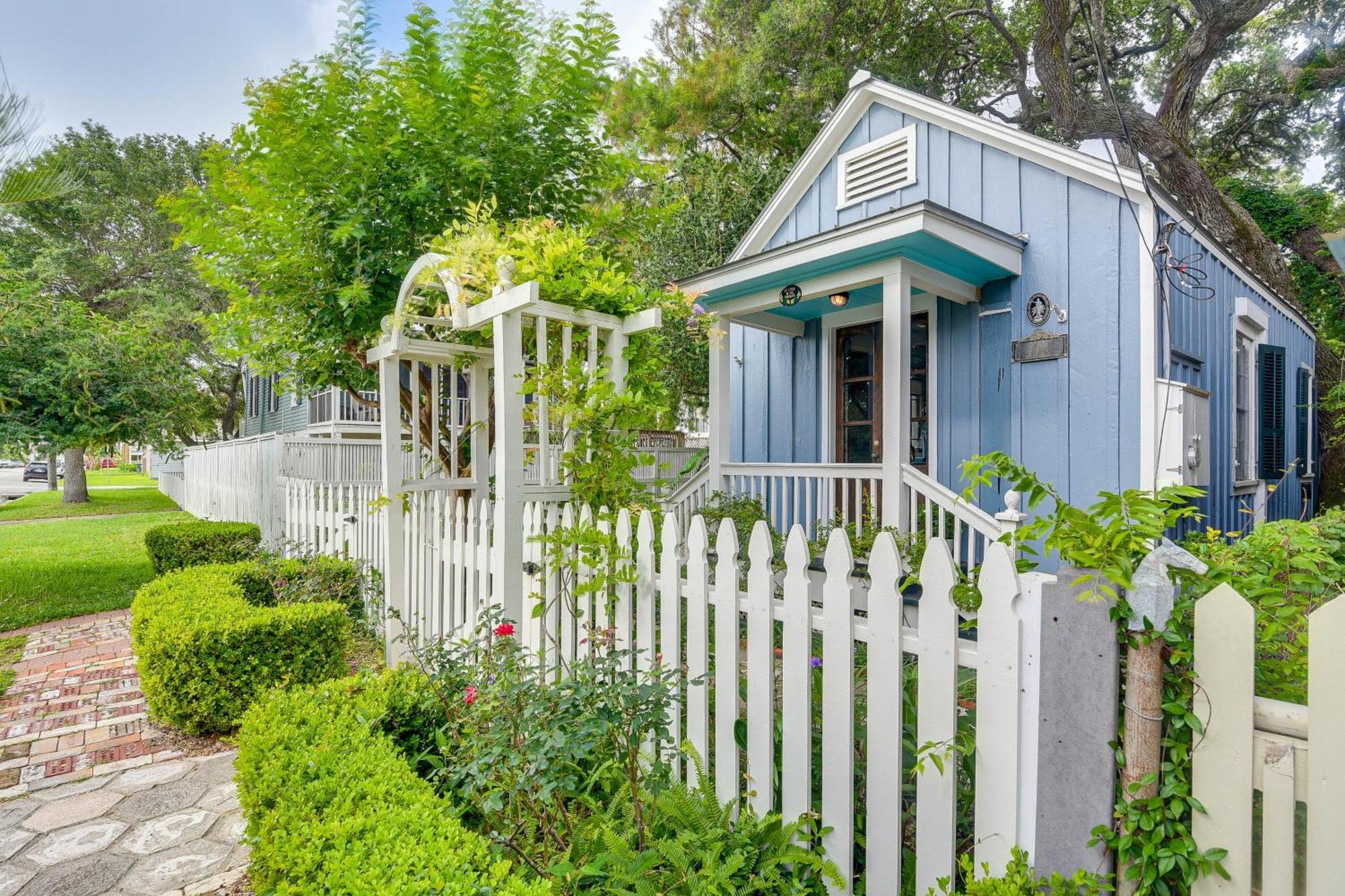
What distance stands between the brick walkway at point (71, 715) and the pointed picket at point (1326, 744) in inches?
161

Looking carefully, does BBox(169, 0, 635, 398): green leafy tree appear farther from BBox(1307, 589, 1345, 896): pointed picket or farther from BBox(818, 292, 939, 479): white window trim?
BBox(1307, 589, 1345, 896): pointed picket

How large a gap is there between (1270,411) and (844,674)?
25.0 ft

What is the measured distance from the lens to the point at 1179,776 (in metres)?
1.27

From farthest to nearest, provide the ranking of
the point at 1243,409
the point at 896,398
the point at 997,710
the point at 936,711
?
the point at 1243,409 → the point at 896,398 → the point at 936,711 → the point at 997,710

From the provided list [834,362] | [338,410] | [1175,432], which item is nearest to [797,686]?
[1175,432]

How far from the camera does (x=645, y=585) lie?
237cm

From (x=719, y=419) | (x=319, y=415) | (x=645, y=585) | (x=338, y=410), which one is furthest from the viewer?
(x=319, y=415)

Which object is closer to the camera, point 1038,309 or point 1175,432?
point 1175,432

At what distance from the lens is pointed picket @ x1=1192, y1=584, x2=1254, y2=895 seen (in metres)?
1.19

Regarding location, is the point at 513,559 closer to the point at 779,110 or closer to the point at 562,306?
the point at 562,306

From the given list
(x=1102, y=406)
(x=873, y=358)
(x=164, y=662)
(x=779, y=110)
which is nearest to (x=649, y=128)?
(x=779, y=110)

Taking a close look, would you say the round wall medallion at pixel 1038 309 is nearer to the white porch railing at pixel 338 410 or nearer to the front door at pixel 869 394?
the front door at pixel 869 394

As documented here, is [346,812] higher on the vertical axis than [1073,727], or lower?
lower

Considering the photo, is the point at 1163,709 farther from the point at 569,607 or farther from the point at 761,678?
the point at 569,607
